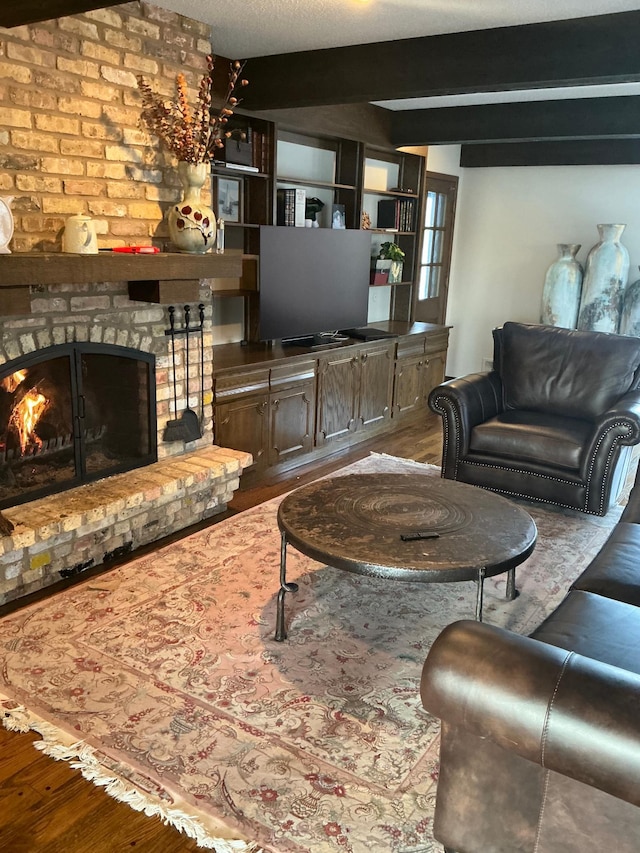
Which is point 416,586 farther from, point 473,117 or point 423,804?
point 473,117

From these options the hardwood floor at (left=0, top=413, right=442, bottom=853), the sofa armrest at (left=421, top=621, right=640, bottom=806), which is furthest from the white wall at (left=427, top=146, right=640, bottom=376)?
the hardwood floor at (left=0, top=413, right=442, bottom=853)

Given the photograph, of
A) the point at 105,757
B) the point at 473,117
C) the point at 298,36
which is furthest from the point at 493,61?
the point at 105,757

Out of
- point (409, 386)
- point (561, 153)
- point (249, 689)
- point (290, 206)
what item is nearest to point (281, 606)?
point (249, 689)

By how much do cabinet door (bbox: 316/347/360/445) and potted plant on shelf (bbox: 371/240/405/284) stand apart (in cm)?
117

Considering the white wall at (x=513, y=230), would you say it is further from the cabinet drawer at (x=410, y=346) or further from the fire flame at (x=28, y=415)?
the fire flame at (x=28, y=415)

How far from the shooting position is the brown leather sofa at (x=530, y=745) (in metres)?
1.31

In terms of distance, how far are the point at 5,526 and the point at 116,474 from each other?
756mm

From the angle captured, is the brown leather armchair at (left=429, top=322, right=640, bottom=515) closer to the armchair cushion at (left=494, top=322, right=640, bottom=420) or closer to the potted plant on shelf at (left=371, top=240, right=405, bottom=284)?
the armchair cushion at (left=494, top=322, right=640, bottom=420)

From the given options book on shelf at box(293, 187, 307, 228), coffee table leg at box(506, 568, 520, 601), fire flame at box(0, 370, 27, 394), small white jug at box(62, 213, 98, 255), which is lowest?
coffee table leg at box(506, 568, 520, 601)

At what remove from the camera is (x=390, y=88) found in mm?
3646

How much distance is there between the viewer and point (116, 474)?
3.51m

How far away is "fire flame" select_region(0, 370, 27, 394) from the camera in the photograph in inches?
120

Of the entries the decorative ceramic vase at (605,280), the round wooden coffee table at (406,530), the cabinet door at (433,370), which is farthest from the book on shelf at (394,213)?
the round wooden coffee table at (406,530)

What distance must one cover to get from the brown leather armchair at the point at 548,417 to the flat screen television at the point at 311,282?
1140 mm
